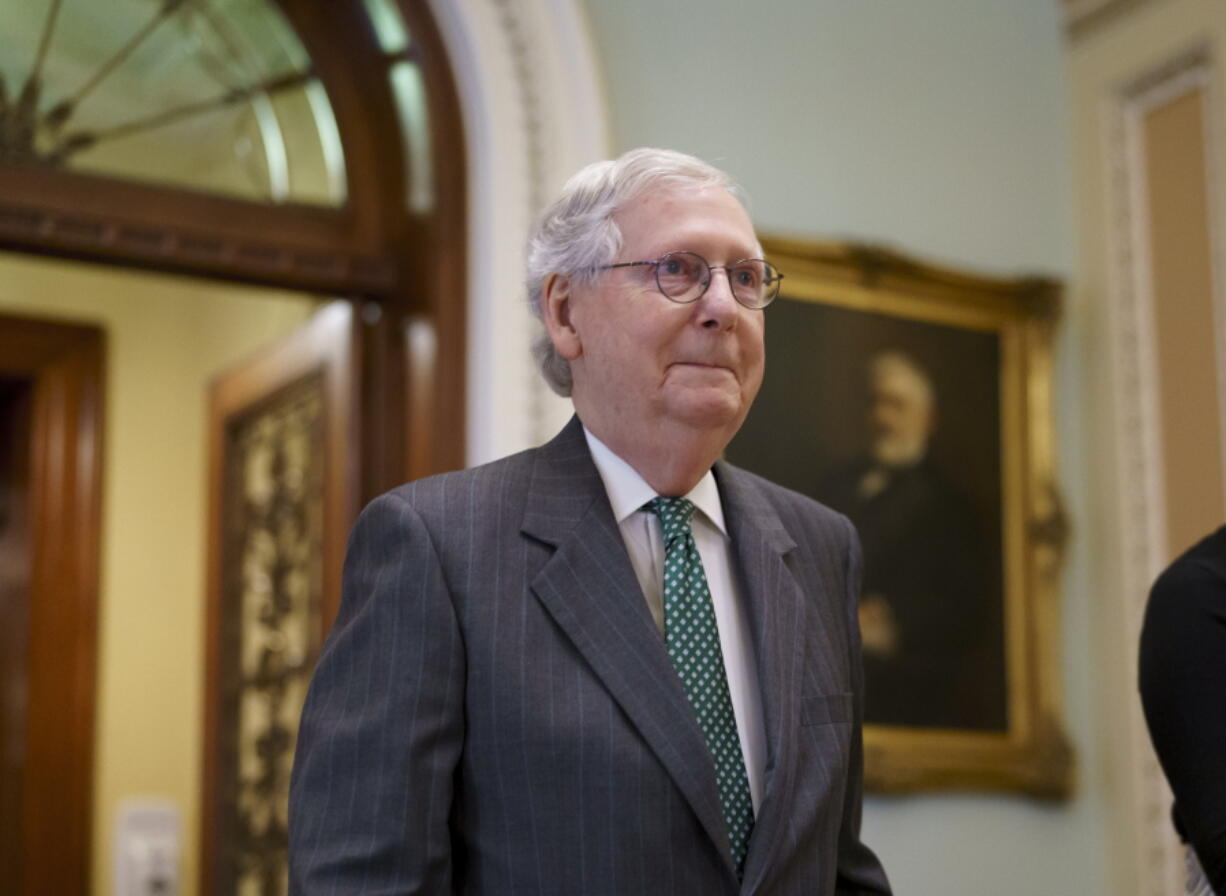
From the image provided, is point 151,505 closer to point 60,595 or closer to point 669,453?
point 60,595

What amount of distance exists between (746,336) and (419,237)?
88.7 inches

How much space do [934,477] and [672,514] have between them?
2.70m

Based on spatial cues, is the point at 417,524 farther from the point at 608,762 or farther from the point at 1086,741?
the point at 1086,741

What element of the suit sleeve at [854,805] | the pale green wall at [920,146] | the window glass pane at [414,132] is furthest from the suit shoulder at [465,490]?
the pale green wall at [920,146]

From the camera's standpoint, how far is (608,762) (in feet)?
6.18

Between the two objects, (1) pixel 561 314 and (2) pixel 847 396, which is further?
(2) pixel 847 396

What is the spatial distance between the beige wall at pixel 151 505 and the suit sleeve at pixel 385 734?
4244 mm

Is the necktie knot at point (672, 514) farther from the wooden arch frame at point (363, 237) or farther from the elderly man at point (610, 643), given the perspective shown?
the wooden arch frame at point (363, 237)

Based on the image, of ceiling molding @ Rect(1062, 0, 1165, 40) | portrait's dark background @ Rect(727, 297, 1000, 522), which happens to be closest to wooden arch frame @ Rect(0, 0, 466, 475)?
portrait's dark background @ Rect(727, 297, 1000, 522)

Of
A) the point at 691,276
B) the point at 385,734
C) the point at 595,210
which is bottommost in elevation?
the point at 385,734

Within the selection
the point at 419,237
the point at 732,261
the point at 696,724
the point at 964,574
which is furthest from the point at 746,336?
the point at 964,574

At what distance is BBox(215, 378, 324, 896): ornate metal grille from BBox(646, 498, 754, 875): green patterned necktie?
2.39m

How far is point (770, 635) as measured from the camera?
207 centimetres

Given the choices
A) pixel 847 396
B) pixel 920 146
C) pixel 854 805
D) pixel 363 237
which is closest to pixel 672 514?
pixel 854 805
